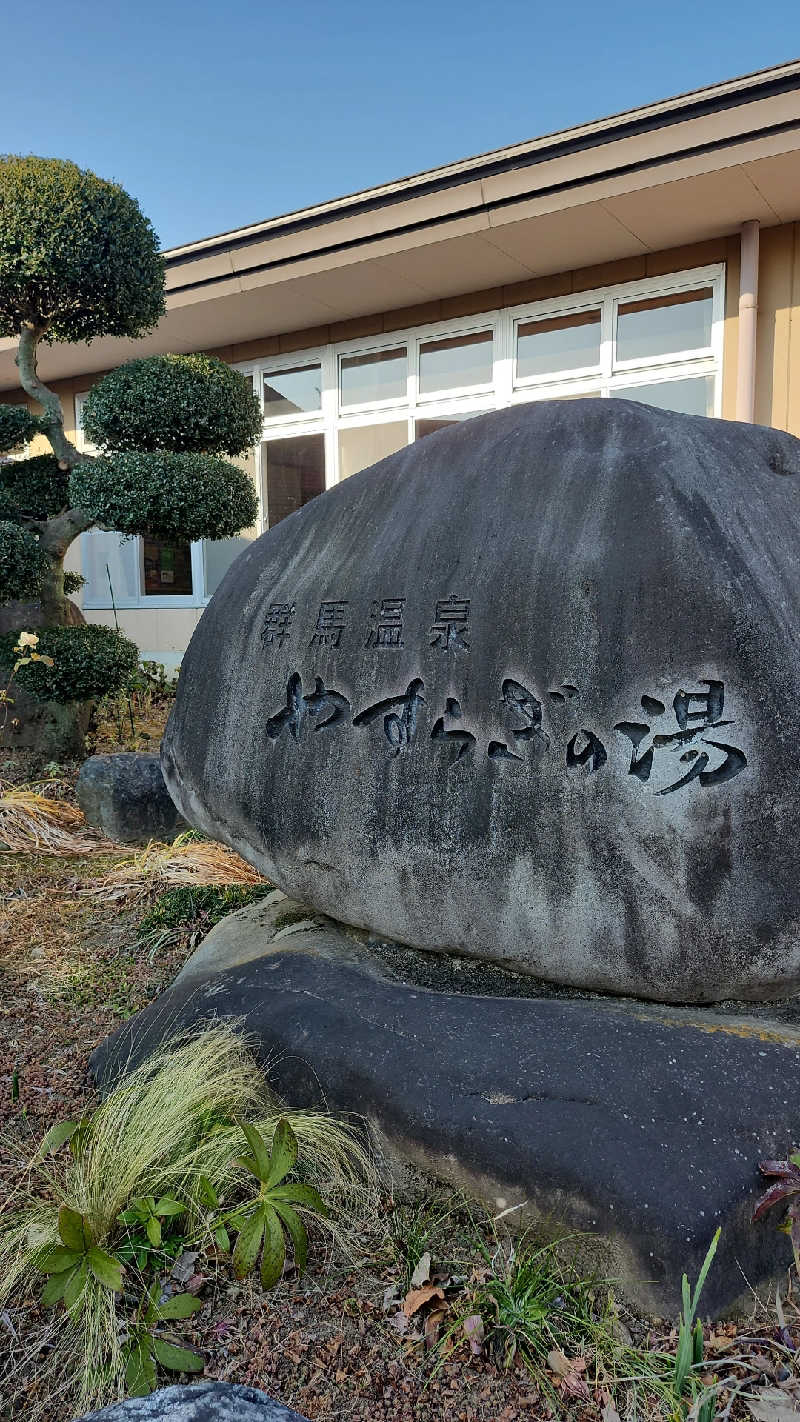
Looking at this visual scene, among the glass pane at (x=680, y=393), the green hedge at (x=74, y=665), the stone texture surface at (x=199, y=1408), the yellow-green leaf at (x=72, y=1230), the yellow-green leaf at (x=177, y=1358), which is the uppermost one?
the glass pane at (x=680, y=393)

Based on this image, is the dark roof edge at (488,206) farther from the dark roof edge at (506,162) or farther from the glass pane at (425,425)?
the glass pane at (425,425)

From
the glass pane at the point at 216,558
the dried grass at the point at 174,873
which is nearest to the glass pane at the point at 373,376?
the glass pane at the point at 216,558

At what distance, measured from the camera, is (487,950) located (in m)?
2.78

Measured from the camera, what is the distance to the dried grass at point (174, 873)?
4.82 metres

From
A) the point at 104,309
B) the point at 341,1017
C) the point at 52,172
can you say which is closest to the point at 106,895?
the point at 341,1017

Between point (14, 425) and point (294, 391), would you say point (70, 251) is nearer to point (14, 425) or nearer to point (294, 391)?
point (14, 425)

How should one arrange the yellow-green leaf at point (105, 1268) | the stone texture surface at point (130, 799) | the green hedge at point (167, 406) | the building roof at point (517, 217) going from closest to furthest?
1. the yellow-green leaf at point (105, 1268)
2. the stone texture surface at point (130, 799)
3. the building roof at point (517, 217)
4. the green hedge at point (167, 406)

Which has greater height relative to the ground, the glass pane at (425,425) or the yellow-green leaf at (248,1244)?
the glass pane at (425,425)

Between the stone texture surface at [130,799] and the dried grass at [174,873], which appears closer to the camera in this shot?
the dried grass at [174,873]

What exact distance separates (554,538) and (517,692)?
478 millimetres

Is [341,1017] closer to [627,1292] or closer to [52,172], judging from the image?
[627,1292]

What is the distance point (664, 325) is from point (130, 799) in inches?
229

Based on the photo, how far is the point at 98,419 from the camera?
630cm

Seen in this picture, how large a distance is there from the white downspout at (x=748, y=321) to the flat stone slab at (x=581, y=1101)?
5807mm
